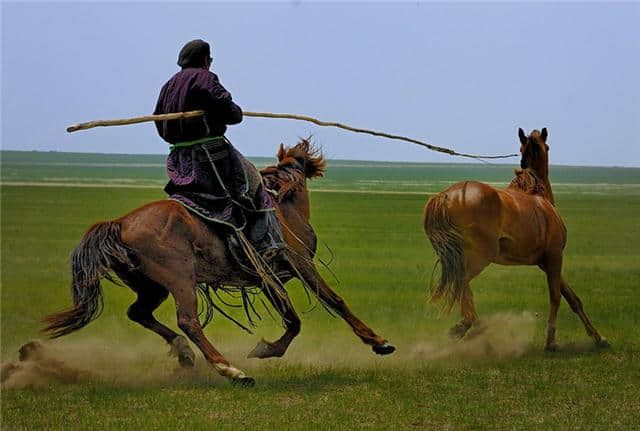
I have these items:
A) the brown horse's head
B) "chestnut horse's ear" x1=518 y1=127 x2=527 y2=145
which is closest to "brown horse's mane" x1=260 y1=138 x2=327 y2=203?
the brown horse's head

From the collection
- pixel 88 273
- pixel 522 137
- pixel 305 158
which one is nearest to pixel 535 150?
pixel 522 137

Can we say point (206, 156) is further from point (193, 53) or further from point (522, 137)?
point (522, 137)

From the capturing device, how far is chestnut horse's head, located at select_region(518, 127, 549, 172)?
35.3 ft

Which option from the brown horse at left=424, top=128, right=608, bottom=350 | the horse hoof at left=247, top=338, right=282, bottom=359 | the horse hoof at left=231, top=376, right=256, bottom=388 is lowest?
the horse hoof at left=231, top=376, right=256, bottom=388

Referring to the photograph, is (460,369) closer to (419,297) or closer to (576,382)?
(576,382)

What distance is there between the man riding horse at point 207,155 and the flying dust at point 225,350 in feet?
4.41

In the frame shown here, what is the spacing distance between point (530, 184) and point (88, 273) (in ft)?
16.7

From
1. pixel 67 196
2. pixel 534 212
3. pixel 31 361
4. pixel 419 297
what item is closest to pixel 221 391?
pixel 31 361

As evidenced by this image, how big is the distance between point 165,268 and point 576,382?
3.62 m

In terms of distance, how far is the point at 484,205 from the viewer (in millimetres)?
9938

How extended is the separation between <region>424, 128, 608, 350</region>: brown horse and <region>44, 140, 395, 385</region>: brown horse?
62.4 inches

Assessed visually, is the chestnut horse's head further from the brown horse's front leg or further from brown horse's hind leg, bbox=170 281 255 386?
brown horse's hind leg, bbox=170 281 255 386

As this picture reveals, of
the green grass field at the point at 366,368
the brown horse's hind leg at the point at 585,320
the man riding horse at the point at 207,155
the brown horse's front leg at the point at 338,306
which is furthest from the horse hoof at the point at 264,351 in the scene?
the brown horse's hind leg at the point at 585,320

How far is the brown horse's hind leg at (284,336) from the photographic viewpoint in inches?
336
